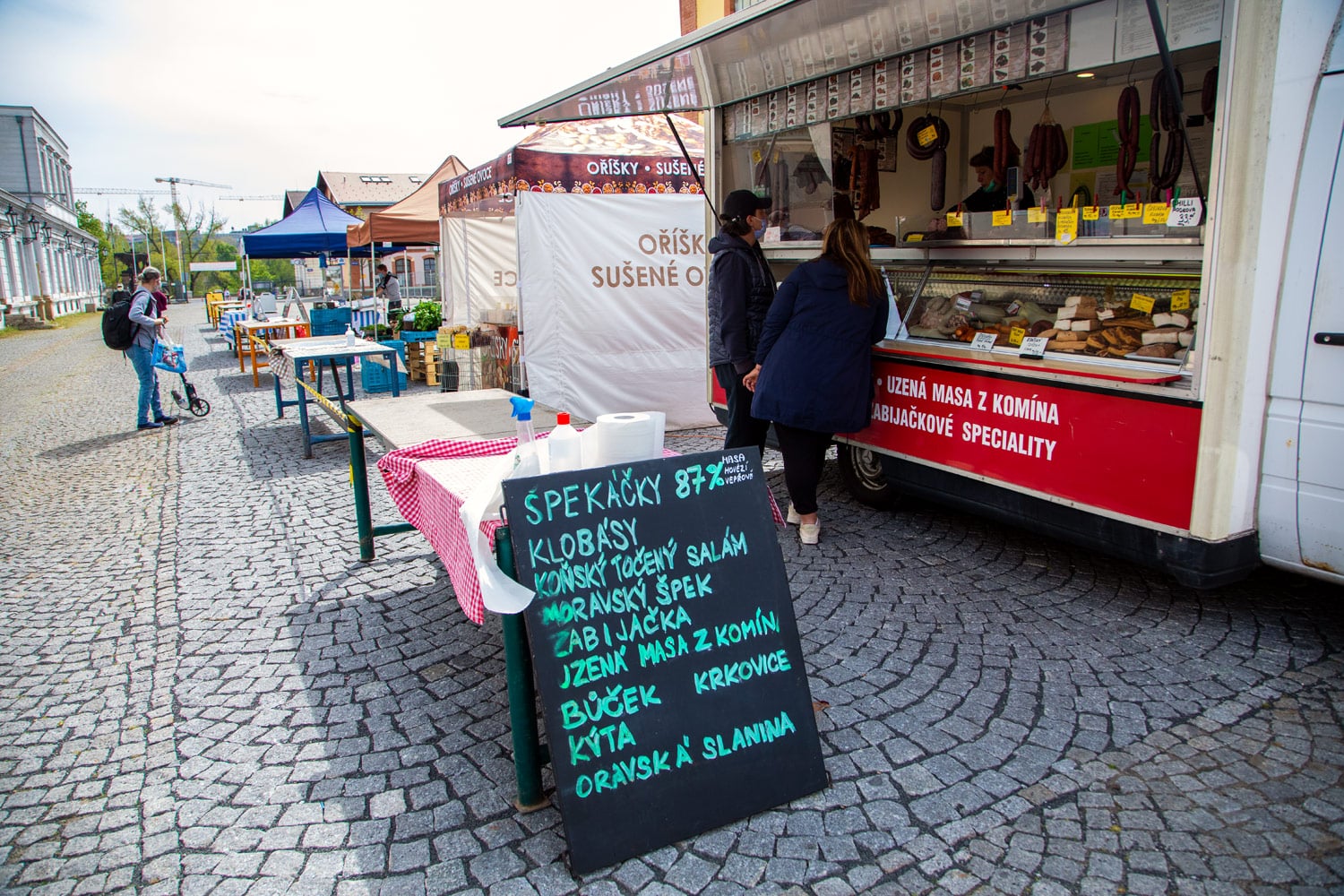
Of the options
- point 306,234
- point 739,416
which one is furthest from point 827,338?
point 306,234

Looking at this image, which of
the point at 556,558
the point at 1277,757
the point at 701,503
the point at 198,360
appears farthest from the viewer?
the point at 198,360

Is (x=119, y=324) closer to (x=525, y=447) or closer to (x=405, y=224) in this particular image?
(x=405, y=224)

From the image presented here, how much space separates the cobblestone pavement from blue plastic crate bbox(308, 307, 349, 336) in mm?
10595

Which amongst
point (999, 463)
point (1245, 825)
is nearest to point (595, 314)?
point (999, 463)

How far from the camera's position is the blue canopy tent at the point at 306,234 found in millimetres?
15750

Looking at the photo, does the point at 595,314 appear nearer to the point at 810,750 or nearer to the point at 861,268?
the point at 861,268

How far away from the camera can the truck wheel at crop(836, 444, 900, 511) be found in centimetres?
541

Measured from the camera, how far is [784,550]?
4.81 meters

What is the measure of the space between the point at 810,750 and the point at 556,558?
1021 millimetres

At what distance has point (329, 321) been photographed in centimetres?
1530

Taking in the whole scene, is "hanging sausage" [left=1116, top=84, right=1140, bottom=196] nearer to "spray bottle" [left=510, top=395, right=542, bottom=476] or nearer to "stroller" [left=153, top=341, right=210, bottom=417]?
"spray bottle" [left=510, top=395, right=542, bottom=476]

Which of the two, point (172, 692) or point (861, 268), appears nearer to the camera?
point (172, 692)

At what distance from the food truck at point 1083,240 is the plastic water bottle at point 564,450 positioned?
7.82ft

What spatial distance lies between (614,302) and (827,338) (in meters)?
3.81
